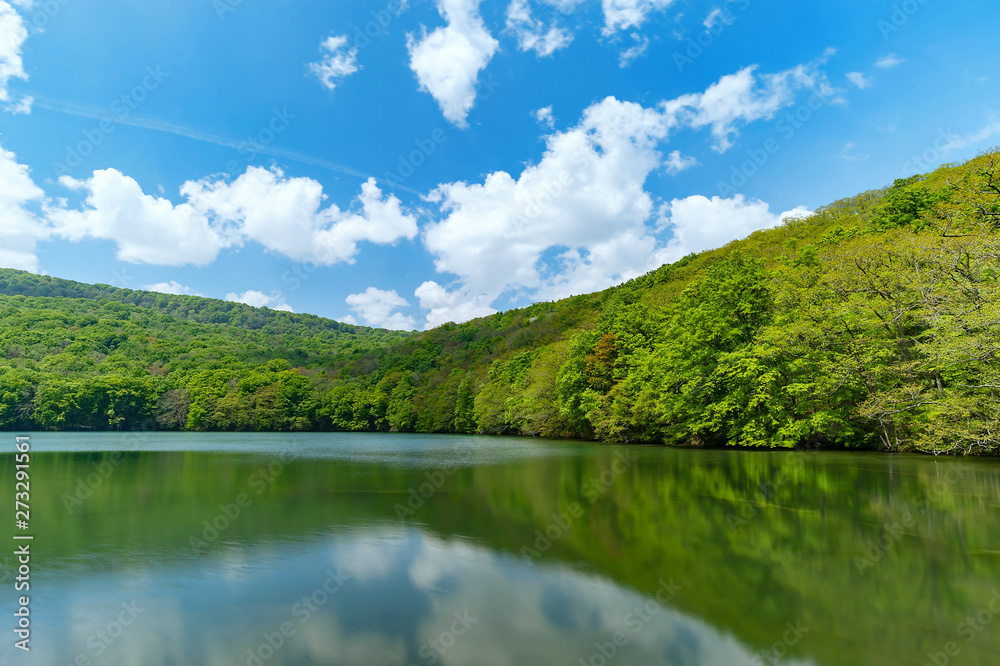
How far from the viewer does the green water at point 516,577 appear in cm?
515

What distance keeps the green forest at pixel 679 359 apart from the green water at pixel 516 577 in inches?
496

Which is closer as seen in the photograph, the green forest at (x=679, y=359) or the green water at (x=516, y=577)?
the green water at (x=516, y=577)

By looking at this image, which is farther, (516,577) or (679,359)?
(679,359)

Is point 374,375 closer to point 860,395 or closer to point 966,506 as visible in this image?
point 860,395

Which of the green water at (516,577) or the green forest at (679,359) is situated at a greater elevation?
the green forest at (679,359)

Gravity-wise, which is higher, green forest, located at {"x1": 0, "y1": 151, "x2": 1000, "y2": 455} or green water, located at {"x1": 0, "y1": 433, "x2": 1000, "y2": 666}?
green forest, located at {"x1": 0, "y1": 151, "x2": 1000, "y2": 455}

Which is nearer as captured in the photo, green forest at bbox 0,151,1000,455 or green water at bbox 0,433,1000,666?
green water at bbox 0,433,1000,666

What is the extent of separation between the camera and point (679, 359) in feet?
119

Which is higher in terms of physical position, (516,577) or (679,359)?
(679,359)

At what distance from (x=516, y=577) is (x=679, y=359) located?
31739 mm

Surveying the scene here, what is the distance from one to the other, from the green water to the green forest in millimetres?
12589

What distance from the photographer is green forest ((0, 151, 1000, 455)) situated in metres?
22.6

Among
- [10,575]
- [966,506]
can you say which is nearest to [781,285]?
[966,506]

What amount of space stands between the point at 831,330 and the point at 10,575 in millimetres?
34298
